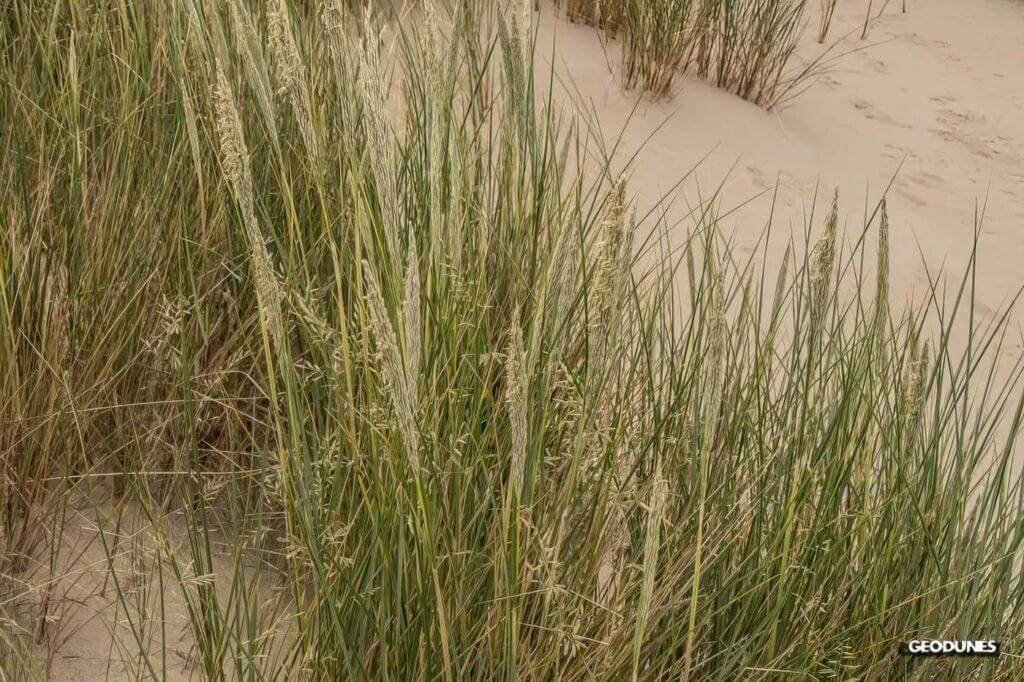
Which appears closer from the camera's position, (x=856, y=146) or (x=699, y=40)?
(x=699, y=40)

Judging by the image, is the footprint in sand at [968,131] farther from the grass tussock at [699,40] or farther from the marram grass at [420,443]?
the marram grass at [420,443]

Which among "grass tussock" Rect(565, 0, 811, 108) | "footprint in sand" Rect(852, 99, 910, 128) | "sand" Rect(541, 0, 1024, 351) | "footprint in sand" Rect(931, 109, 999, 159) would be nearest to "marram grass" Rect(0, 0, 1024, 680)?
"sand" Rect(541, 0, 1024, 351)

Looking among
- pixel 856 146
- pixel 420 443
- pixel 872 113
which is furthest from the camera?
pixel 872 113

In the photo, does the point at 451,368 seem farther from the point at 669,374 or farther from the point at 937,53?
the point at 937,53

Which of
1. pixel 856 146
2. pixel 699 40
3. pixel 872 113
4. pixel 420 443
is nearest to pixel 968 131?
pixel 872 113

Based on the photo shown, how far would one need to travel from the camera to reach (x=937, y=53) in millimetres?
4559

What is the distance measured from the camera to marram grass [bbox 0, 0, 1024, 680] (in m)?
1.12

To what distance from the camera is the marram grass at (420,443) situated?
112cm

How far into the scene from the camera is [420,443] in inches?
45.2

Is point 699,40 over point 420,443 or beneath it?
over

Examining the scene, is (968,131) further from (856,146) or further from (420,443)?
(420,443)

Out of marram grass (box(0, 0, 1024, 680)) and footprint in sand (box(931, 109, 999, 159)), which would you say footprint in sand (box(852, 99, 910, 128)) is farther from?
marram grass (box(0, 0, 1024, 680))

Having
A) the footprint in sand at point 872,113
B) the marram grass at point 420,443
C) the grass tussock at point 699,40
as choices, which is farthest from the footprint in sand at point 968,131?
the marram grass at point 420,443

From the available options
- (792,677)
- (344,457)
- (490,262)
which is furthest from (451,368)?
(792,677)
